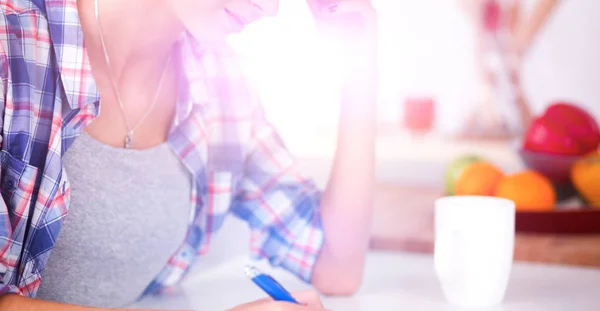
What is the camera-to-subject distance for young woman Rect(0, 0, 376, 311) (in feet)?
1.69

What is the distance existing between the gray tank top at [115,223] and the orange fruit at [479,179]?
34 cm

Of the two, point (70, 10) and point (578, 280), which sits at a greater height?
point (70, 10)

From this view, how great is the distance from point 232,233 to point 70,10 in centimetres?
38

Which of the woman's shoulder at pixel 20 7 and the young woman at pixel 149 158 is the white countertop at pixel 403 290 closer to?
the young woman at pixel 149 158

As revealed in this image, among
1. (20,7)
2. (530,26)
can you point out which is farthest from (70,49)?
(530,26)

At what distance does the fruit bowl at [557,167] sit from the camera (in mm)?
869

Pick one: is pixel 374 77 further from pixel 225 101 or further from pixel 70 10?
pixel 70 10

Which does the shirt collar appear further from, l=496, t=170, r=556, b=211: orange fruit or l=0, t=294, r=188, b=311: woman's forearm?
l=496, t=170, r=556, b=211: orange fruit

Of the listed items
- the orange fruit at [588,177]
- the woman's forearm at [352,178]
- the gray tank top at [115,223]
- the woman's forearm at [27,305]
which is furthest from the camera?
the orange fruit at [588,177]

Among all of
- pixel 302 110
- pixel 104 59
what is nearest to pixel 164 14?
pixel 104 59

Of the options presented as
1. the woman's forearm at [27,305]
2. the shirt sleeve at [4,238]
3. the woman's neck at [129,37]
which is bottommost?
the woman's forearm at [27,305]

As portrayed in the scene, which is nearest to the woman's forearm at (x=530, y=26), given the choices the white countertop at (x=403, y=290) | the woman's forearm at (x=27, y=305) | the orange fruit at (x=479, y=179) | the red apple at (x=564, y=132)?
the red apple at (x=564, y=132)

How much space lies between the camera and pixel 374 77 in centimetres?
72

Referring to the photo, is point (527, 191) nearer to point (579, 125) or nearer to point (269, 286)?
point (579, 125)
